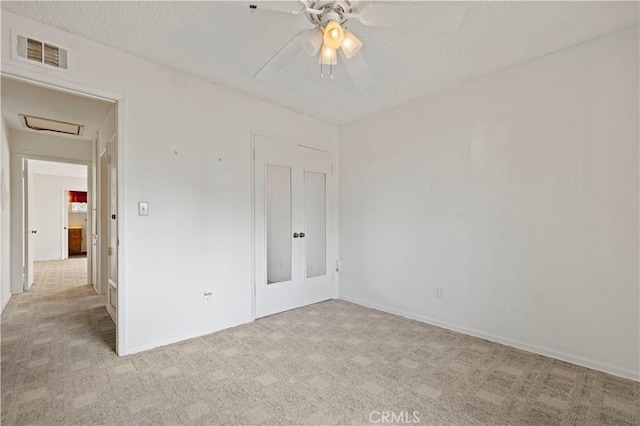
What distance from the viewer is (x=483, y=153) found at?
2.98m

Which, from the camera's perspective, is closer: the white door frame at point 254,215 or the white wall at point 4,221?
the white door frame at point 254,215

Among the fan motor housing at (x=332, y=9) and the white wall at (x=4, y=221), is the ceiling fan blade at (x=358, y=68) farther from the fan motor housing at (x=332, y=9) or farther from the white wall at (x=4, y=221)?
the white wall at (x=4, y=221)

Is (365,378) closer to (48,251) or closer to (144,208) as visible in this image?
(144,208)

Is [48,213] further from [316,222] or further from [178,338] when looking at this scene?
[316,222]

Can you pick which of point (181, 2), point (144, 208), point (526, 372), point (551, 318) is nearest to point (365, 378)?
point (526, 372)

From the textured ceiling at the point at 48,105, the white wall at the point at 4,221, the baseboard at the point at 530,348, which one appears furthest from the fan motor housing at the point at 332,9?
the white wall at the point at 4,221

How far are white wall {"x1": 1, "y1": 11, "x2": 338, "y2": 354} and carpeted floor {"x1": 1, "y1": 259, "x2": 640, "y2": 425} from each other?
33cm

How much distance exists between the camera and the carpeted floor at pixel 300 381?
179cm

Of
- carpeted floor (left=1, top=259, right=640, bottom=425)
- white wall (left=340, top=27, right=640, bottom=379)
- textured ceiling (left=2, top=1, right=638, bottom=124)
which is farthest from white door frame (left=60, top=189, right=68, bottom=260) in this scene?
white wall (left=340, top=27, right=640, bottom=379)

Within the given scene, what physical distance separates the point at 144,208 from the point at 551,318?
11.8 feet

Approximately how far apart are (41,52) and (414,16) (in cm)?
258

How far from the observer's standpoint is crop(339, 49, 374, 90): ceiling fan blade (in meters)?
2.03

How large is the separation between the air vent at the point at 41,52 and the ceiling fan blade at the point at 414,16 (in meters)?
2.24

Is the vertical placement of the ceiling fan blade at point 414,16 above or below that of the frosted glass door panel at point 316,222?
above
